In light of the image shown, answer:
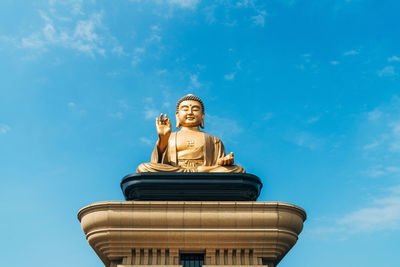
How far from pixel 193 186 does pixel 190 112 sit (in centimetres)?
471

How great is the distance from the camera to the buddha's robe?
49.3 feet

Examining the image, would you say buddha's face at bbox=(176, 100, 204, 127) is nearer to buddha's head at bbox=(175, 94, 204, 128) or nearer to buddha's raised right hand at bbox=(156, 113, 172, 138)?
buddha's head at bbox=(175, 94, 204, 128)

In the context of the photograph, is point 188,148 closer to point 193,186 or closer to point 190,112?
point 190,112

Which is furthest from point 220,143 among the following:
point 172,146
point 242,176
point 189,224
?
point 189,224

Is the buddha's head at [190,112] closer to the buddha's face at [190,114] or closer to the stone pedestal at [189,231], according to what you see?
the buddha's face at [190,114]

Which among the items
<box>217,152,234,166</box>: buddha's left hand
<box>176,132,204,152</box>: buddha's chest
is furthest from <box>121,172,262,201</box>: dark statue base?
<box>176,132,204,152</box>: buddha's chest

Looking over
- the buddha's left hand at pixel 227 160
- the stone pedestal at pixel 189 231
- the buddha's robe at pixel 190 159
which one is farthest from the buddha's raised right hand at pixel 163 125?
the stone pedestal at pixel 189 231

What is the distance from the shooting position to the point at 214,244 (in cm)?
1298

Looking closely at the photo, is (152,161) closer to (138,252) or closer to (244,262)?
(138,252)

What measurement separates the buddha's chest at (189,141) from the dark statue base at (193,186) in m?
2.52

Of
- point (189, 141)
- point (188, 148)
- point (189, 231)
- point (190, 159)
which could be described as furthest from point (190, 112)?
point (189, 231)

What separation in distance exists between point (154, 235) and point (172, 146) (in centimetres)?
453

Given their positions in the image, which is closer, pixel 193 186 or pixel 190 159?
pixel 193 186

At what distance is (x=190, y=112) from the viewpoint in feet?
60.0
